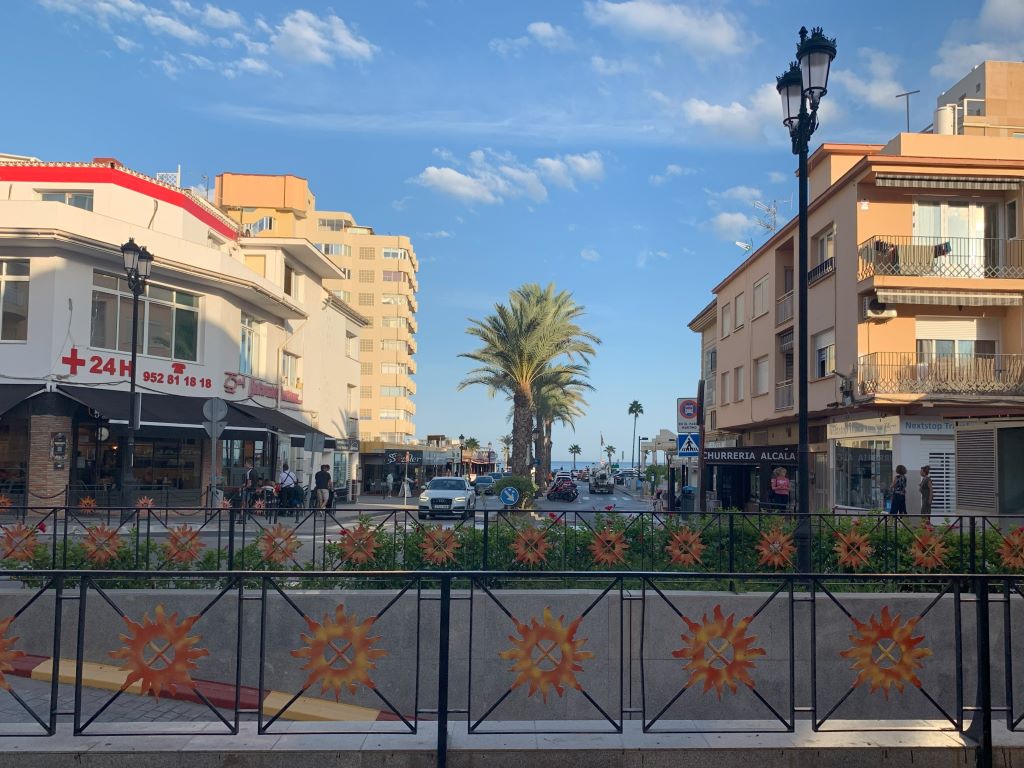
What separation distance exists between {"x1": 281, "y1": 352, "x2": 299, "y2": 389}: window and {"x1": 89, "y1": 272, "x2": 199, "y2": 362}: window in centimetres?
773

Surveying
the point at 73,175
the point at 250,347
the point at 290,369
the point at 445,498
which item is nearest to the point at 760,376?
the point at 445,498

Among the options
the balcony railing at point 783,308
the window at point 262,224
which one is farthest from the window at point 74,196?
the balcony railing at point 783,308

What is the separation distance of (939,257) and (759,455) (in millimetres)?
7791

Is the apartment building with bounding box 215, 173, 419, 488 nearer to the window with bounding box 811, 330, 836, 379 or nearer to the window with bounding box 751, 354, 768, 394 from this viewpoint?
the window with bounding box 751, 354, 768, 394

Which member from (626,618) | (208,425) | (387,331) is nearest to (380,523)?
(626,618)

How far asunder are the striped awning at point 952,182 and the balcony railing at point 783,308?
23.4 feet

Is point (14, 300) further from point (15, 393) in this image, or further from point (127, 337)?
point (127, 337)

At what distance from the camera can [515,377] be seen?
1559 inches

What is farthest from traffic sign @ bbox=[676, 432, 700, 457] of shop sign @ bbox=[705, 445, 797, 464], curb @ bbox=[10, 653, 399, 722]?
curb @ bbox=[10, 653, 399, 722]

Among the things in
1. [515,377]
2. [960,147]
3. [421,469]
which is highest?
[960,147]

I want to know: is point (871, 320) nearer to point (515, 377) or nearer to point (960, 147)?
point (960, 147)

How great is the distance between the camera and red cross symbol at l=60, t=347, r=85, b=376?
24750mm

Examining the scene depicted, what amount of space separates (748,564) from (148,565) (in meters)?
7.17

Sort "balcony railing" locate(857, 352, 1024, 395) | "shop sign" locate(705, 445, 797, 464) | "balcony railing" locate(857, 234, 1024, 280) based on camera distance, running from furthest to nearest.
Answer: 1. "shop sign" locate(705, 445, 797, 464)
2. "balcony railing" locate(857, 234, 1024, 280)
3. "balcony railing" locate(857, 352, 1024, 395)
